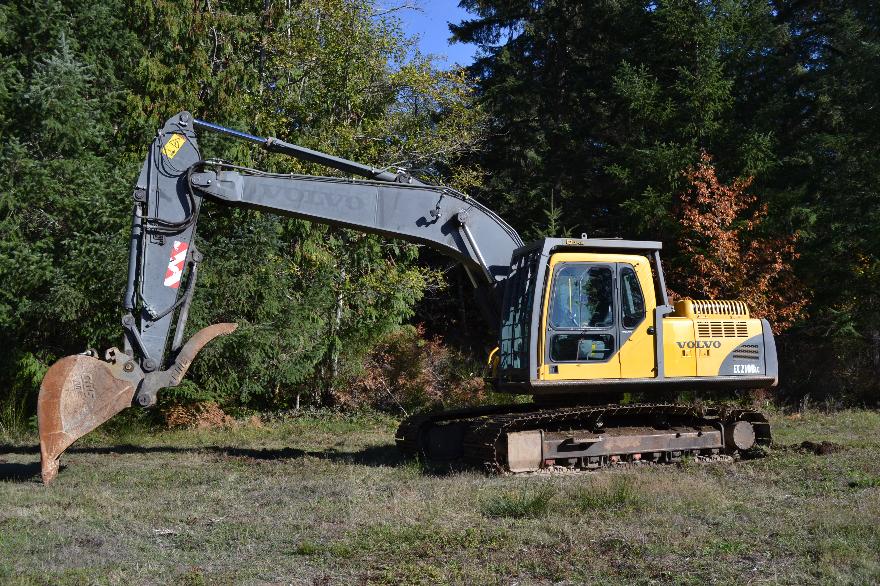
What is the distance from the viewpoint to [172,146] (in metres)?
10.3

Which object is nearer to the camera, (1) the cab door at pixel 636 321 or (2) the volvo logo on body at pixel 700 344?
(1) the cab door at pixel 636 321

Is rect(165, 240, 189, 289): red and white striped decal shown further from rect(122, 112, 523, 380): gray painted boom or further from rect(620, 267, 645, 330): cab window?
rect(620, 267, 645, 330): cab window

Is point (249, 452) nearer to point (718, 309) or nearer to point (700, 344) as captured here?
point (700, 344)

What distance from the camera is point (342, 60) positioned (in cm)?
1988

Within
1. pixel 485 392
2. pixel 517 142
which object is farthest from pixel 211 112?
pixel 517 142

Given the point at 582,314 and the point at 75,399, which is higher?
the point at 582,314

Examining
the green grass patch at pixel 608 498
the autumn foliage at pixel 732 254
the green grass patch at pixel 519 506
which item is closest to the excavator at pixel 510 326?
the green grass patch at pixel 608 498

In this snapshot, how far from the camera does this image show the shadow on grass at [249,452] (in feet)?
39.4

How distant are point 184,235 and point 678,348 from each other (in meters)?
5.93

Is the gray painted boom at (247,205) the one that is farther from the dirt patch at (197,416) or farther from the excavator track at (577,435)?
the dirt patch at (197,416)

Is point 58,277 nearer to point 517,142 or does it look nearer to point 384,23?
point 384,23

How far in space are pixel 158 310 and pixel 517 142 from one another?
19804 mm

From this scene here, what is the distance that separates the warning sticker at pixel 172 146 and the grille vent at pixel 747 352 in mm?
7102

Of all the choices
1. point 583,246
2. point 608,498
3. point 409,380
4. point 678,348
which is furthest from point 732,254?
point 608,498
